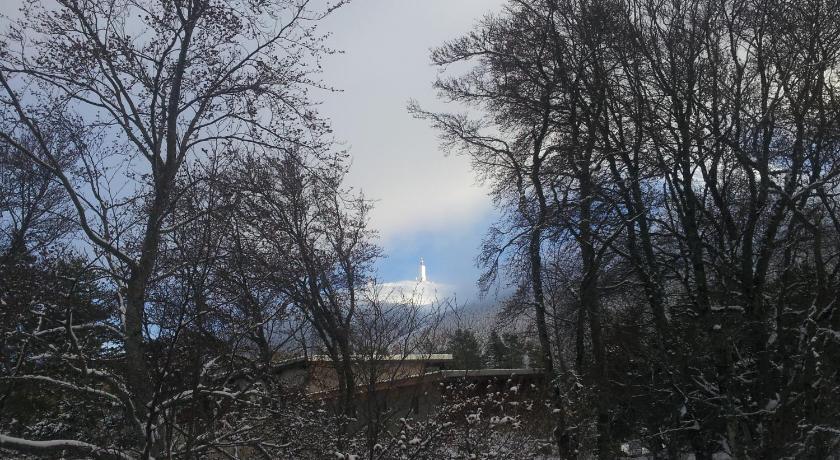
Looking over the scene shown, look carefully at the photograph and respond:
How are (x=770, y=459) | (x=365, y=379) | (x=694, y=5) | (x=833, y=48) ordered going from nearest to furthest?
(x=365, y=379)
(x=770, y=459)
(x=833, y=48)
(x=694, y=5)

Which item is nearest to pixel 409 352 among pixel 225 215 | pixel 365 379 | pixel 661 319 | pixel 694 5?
pixel 365 379

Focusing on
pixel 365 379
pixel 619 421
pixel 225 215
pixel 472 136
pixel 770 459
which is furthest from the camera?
pixel 619 421

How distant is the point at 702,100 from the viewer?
10914 mm

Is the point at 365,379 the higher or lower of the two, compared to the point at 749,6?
lower

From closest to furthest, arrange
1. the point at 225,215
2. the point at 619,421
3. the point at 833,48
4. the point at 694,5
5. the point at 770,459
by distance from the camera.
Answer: the point at 225,215 → the point at 770,459 → the point at 833,48 → the point at 694,5 → the point at 619,421

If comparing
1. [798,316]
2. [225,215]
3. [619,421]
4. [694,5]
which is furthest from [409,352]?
[619,421]

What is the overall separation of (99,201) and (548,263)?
26.9 feet

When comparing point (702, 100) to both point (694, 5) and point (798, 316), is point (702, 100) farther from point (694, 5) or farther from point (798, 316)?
point (798, 316)

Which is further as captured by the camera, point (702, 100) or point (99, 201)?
point (702, 100)

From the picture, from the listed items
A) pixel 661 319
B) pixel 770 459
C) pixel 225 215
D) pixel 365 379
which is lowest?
pixel 770 459

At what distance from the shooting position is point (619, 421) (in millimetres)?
16531

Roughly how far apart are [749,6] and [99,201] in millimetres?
10093

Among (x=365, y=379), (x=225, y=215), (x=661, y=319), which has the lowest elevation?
(x=365, y=379)

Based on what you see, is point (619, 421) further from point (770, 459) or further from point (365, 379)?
point (365, 379)
